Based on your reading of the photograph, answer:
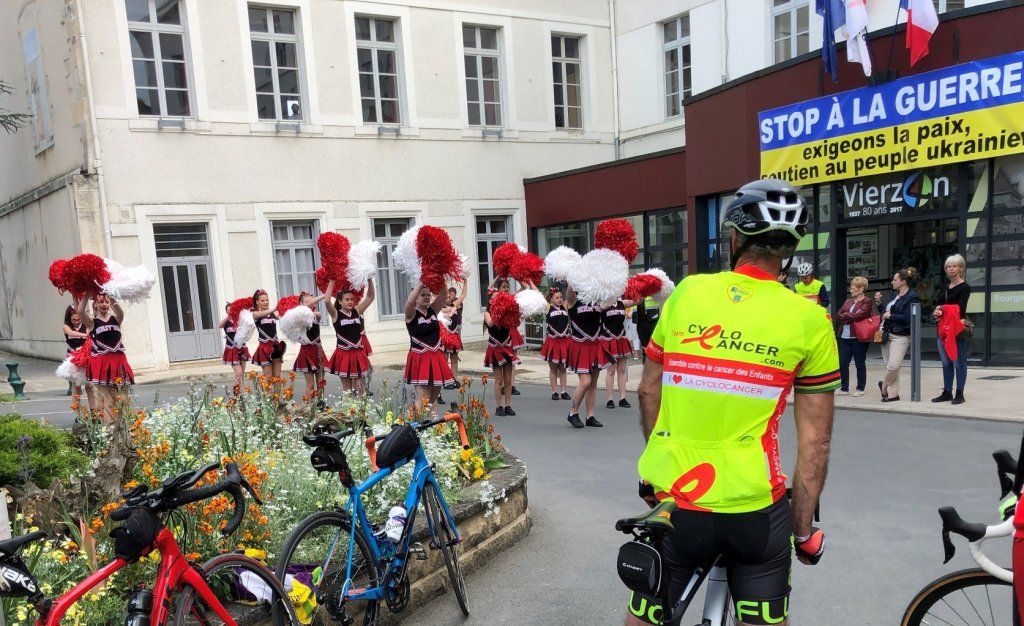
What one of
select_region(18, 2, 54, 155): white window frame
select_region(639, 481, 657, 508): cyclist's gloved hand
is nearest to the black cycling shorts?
select_region(639, 481, 657, 508): cyclist's gloved hand

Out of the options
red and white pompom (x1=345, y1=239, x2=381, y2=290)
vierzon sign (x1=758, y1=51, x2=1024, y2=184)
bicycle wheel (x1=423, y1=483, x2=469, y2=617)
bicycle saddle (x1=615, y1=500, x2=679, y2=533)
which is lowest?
bicycle wheel (x1=423, y1=483, x2=469, y2=617)

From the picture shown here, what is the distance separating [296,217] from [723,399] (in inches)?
646

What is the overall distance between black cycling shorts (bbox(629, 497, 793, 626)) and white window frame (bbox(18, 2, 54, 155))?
18879 millimetres

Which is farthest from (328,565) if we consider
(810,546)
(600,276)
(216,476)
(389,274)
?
(389,274)

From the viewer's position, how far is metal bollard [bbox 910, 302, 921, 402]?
8508 millimetres

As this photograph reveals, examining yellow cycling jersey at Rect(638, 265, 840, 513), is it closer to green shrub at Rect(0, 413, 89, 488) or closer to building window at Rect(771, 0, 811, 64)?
green shrub at Rect(0, 413, 89, 488)

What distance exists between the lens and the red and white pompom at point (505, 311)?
8.83 m

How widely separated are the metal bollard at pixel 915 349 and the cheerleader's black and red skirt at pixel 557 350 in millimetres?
4207

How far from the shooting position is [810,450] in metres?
2.16

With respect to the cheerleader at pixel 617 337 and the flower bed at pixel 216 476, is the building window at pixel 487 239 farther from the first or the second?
the flower bed at pixel 216 476

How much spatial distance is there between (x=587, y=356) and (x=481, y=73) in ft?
44.0

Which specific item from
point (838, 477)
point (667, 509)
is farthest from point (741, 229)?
point (838, 477)

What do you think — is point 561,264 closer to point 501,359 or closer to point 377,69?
point 501,359

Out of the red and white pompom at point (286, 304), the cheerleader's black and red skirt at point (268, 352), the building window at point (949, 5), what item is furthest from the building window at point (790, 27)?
the cheerleader's black and red skirt at point (268, 352)
